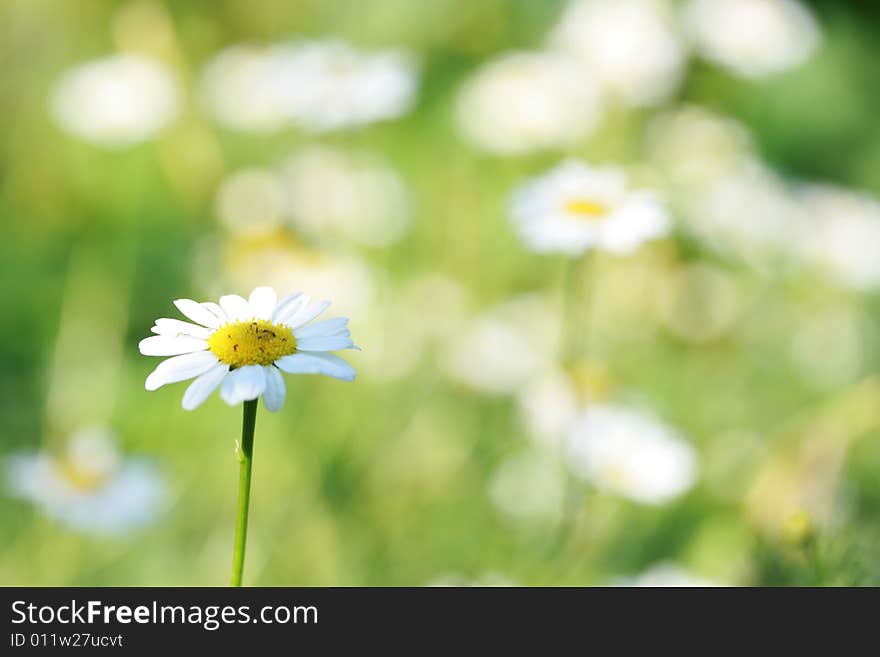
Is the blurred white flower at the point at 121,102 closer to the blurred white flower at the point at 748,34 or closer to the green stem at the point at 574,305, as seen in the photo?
the green stem at the point at 574,305

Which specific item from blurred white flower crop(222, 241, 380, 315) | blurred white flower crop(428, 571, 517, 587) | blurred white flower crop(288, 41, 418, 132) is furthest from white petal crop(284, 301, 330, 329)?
blurred white flower crop(222, 241, 380, 315)

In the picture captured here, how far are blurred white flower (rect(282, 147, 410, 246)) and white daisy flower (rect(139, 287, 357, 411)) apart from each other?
0.87m

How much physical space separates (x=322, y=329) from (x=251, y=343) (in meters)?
0.03

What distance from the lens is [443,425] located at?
115 cm

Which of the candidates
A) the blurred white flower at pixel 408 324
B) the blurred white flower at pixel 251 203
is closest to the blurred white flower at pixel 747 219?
the blurred white flower at pixel 408 324

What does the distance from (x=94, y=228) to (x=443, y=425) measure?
663mm

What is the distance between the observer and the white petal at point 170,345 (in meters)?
0.38

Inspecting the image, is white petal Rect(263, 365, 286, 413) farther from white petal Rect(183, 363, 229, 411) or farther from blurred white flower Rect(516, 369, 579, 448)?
blurred white flower Rect(516, 369, 579, 448)

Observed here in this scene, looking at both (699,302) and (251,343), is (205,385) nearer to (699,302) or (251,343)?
(251,343)

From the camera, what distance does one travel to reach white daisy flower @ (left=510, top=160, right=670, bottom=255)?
695 millimetres

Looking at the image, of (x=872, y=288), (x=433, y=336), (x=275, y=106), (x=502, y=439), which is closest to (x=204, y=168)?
(x=275, y=106)

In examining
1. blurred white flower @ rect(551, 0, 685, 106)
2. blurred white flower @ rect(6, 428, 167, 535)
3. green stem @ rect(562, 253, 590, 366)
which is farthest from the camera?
blurred white flower @ rect(551, 0, 685, 106)

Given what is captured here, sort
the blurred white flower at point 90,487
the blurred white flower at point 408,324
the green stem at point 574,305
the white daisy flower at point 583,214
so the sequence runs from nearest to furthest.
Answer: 1. the white daisy flower at point 583,214
2. the blurred white flower at point 90,487
3. the blurred white flower at point 408,324
4. the green stem at point 574,305
